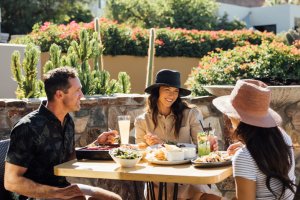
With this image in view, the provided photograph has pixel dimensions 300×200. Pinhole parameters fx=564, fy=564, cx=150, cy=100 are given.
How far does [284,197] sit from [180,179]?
1.86ft

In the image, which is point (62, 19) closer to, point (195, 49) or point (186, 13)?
point (186, 13)

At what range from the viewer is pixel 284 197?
117 inches

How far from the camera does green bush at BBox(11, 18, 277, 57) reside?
12000 mm

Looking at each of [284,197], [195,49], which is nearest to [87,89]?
[284,197]

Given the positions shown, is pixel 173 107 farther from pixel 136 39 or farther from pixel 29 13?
pixel 29 13

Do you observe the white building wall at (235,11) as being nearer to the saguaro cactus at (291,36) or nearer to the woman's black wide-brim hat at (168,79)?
the saguaro cactus at (291,36)

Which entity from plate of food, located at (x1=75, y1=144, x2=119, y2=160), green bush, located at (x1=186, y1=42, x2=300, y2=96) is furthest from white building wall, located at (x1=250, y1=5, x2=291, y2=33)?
plate of food, located at (x1=75, y1=144, x2=119, y2=160)

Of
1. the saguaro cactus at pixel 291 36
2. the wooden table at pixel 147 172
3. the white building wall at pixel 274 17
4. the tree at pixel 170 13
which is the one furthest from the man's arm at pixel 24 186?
the white building wall at pixel 274 17

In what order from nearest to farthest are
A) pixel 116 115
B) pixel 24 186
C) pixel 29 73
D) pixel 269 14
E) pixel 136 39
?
pixel 24 186 → pixel 116 115 → pixel 29 73 → pixel 136 39 → pixel 269 14

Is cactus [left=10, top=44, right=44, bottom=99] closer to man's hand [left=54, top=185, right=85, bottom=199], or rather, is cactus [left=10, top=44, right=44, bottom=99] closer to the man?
the man

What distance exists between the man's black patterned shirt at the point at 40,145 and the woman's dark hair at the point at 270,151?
47.2 inches

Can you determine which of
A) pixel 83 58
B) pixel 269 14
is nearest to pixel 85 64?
pixel 83 58

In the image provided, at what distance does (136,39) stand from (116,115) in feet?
26.3

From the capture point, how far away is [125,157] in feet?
11.2
